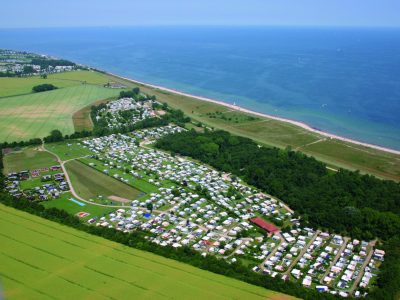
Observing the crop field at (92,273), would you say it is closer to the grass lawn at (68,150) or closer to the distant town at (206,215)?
the distant town at (206,215)

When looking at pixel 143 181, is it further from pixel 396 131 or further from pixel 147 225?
pixel 396 131

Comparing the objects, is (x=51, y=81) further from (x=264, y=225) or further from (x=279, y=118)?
(x=264, y=225)

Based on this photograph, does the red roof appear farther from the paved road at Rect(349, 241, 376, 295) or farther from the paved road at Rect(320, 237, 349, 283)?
the paved road at Rect(349, 241, 376, 295)

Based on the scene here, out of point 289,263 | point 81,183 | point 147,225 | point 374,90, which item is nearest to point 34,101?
point 81,183

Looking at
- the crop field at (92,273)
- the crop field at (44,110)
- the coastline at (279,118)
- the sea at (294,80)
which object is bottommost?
the crop field at (92,273)

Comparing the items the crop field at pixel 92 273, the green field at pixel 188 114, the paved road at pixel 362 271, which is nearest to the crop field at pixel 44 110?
the green field at pixel 188 114

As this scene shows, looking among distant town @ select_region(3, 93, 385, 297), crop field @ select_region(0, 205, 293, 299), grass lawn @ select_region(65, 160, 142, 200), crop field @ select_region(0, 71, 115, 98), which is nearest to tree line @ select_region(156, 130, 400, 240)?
distant town @ select_region(3, 93, 385, 297)
